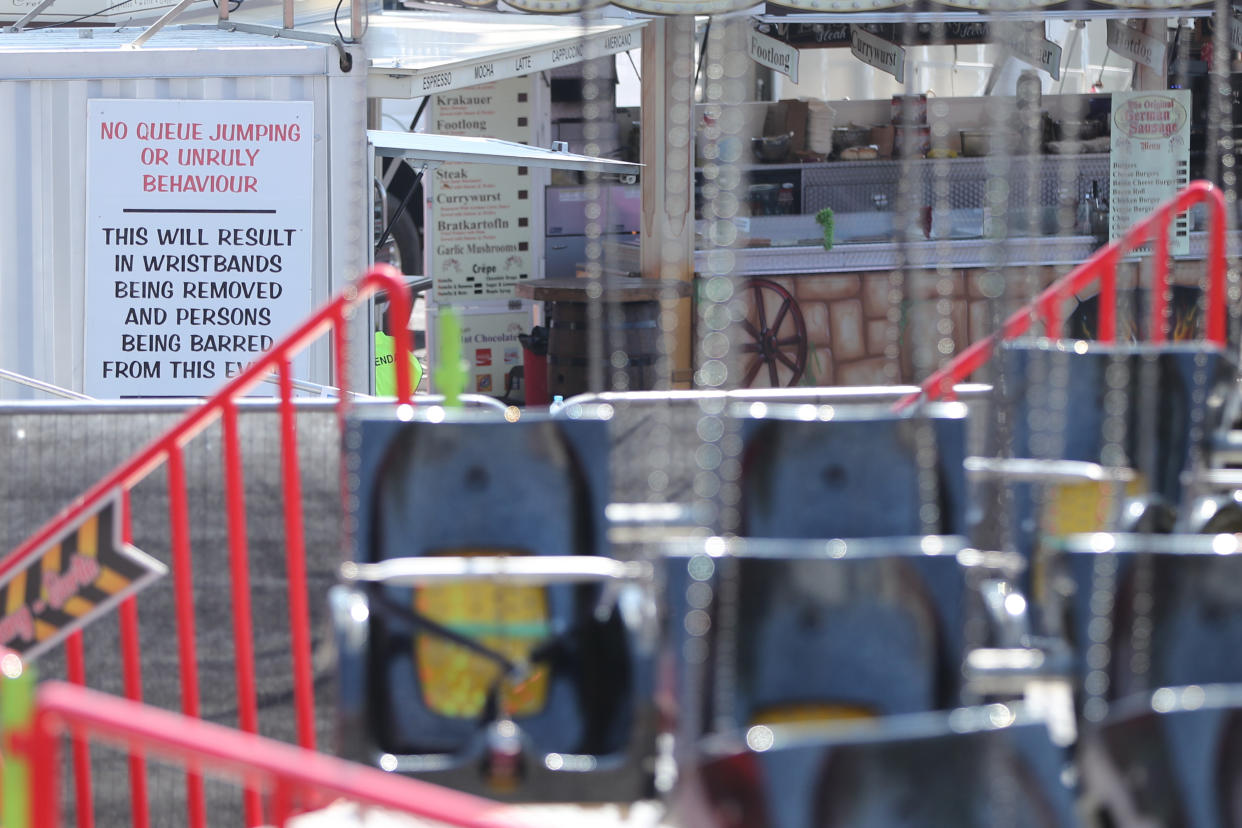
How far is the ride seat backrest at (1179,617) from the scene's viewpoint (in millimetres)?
2416

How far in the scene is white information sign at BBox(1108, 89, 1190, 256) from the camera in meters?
8.96

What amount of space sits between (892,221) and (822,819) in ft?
25.1

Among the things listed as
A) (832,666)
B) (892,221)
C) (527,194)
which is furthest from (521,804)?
(527,194)

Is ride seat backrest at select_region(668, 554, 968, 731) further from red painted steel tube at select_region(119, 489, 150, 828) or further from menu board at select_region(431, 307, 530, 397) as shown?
menu board at select_region(431, 307, 530, 397)

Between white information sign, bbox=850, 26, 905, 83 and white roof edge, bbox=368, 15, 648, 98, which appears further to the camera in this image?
white information sign, bbox=850, 26, 905, 83

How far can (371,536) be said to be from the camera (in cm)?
312

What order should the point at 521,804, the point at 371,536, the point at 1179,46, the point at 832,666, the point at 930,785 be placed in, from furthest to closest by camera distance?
the point at 1179,46 → the point at 371,536 → the point at 521,804 → the point at 832,666 → the point at 930,785

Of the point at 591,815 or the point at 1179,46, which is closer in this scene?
the point at 591,815

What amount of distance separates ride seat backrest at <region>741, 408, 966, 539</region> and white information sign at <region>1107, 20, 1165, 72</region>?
260 inches

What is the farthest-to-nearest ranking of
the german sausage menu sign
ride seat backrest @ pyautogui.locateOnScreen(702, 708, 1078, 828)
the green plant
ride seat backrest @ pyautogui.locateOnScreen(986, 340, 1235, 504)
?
1. the green plant
2. the german sausage menu sign
3. ride seat backrest @ pyautogui.locateOnScreen(986, 340, 1235, 504)
4. ride seat backrest @ pyautogui.locateOnScreen(702, 708, 1078, 828)

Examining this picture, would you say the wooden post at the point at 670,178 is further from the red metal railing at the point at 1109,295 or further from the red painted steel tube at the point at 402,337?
the red painted steel tube at the point at 402,337

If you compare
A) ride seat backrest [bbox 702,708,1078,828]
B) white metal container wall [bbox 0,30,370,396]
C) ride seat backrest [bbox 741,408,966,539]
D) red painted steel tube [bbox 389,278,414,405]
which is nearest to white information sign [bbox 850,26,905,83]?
white metal container wall [bbox 0,30,370,396]

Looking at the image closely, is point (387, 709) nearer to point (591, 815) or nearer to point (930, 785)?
point (591, 815)

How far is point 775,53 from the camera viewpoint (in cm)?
877
